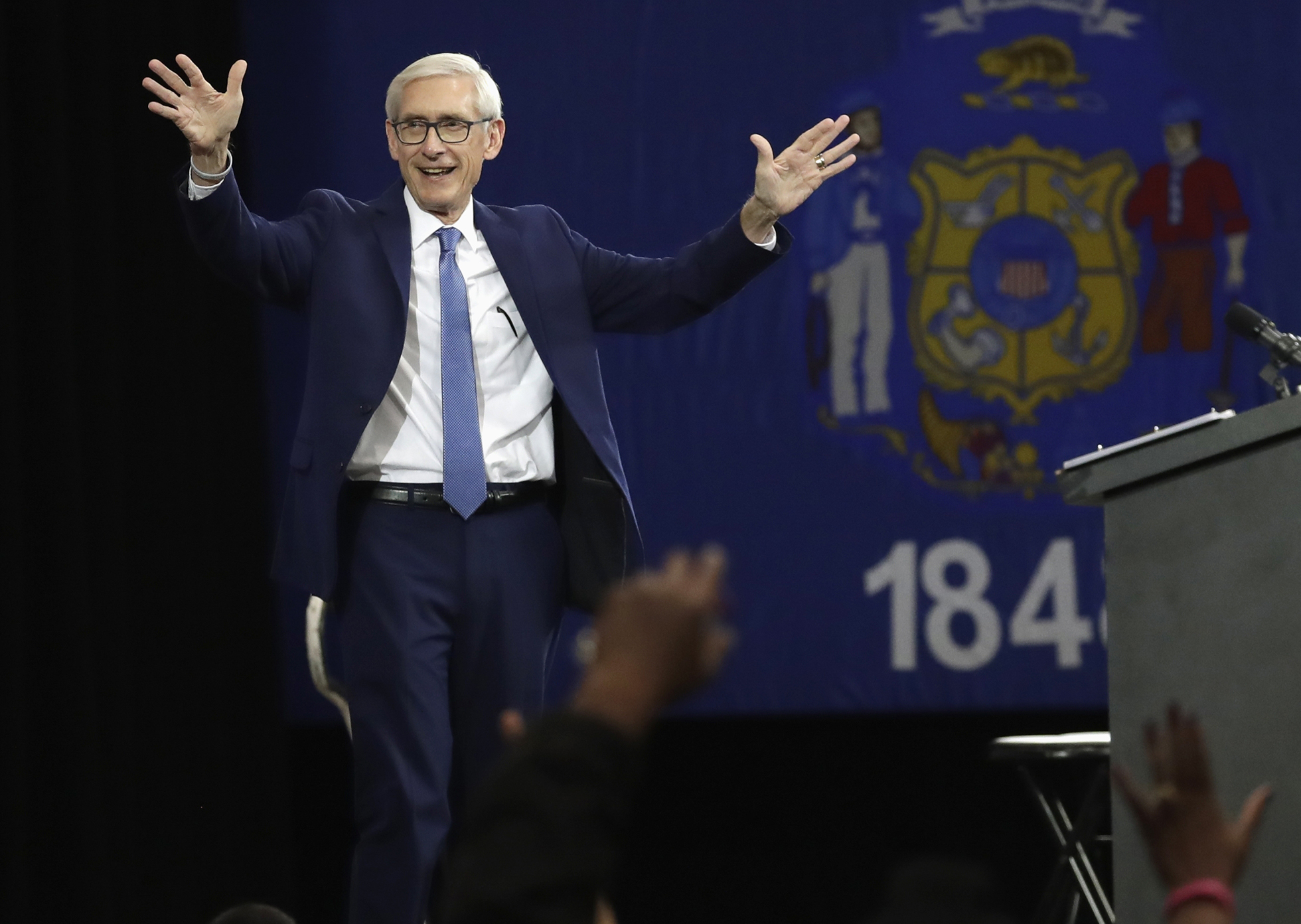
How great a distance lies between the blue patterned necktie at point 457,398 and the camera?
2609mm

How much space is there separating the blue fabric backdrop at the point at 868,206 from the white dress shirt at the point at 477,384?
4.97ft

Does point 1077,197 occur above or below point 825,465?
above

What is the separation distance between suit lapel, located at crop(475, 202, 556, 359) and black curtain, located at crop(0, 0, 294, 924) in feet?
4.02

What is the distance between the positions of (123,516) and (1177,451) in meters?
2.42

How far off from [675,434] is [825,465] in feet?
1.28

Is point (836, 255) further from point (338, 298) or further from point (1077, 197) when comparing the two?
point (338, 298)

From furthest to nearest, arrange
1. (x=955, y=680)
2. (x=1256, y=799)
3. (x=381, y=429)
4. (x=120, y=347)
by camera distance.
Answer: (x=955, y=680) < (x=120, y=347) < (x=381, y=429) < (x=1256, y=799)

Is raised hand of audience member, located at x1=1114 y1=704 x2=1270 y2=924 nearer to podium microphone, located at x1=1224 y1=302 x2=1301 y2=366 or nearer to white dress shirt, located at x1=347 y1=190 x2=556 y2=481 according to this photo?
podium microphone, located at x1=1224 y1=302 x2=1301 y2=366

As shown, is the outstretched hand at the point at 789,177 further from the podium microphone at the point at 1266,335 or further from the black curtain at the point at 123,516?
the black curtain at the point at 123,516

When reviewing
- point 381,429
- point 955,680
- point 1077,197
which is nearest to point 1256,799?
point 381,429

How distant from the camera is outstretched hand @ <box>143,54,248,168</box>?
2.55m

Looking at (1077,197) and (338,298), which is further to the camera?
(1077,197)

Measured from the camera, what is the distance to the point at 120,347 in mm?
3836

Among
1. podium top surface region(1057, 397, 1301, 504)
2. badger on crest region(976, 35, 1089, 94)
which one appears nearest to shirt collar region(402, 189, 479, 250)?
podium top surface region(1057, 397, 1301, 504)
